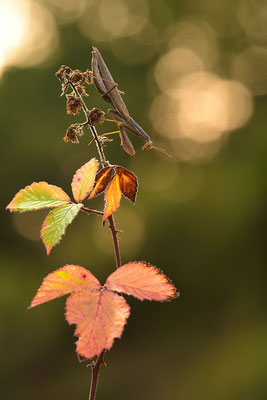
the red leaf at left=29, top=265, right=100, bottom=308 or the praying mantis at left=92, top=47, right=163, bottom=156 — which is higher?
the praying mantis at left=92, top=47, right=163, bottom=156

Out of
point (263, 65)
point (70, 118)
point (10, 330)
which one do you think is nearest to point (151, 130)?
point (70, 118)

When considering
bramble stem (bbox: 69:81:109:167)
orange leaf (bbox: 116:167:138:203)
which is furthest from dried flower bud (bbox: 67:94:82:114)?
orange leaf (bbox: 116:167:138:203)

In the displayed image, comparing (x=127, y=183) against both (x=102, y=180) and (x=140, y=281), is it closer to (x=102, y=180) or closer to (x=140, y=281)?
(x=102, y=180)

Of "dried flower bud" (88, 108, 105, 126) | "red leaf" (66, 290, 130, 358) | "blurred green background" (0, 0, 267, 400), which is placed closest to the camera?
"red leaf" (66, 290, 130, 358)

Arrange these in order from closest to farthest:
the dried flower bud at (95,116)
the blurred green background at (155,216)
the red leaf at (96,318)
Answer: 1. the red leaf at (96,318)
2. the dried flower bud at (95,116)
3. the blurred green background at (155,216)

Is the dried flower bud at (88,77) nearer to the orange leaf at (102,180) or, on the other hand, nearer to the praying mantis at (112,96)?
the praying mantis at (112,96)

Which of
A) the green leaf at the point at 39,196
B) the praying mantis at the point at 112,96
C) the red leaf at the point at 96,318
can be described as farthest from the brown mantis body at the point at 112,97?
the red leaf at the point at 96,318

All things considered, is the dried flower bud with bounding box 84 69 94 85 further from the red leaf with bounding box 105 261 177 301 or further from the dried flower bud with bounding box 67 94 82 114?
the red leaf with bounding box 105 261 177 301
